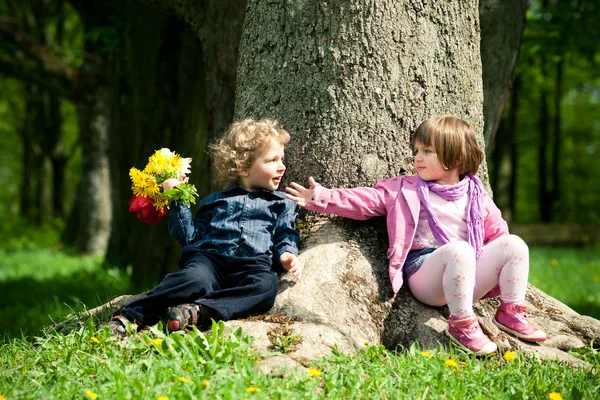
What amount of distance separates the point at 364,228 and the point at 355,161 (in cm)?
40

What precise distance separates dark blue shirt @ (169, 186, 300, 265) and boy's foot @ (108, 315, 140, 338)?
22.5 inches

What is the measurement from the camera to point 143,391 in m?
2.61

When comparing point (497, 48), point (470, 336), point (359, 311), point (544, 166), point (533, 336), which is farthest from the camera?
point (544, 166)

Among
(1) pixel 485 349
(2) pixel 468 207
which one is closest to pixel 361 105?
(2) pixel 468 207

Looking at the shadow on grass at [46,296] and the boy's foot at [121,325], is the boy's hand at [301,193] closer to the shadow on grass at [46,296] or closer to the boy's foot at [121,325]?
the boy's foot at [121,325]

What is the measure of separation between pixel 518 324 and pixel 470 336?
435 mm

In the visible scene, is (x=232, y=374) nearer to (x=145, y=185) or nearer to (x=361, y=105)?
(x=145, y=185)

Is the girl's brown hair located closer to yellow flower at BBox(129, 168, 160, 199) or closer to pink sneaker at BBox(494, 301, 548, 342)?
pink sneaker at BBox(494, 301, 548, 342)

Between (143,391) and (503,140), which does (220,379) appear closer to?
(143,391)

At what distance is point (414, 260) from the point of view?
12.1ft

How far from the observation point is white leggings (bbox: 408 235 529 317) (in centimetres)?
342

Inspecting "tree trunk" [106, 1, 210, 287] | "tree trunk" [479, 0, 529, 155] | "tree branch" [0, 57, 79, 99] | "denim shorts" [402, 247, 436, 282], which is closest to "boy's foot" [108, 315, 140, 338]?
"denim shorts" [402, 247, 436, 282]

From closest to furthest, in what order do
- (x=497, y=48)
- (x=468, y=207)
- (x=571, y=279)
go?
(x=468, y=207) → (x=497, y=48) → (x=571, y=279)

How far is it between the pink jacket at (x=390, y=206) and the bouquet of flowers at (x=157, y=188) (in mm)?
729
